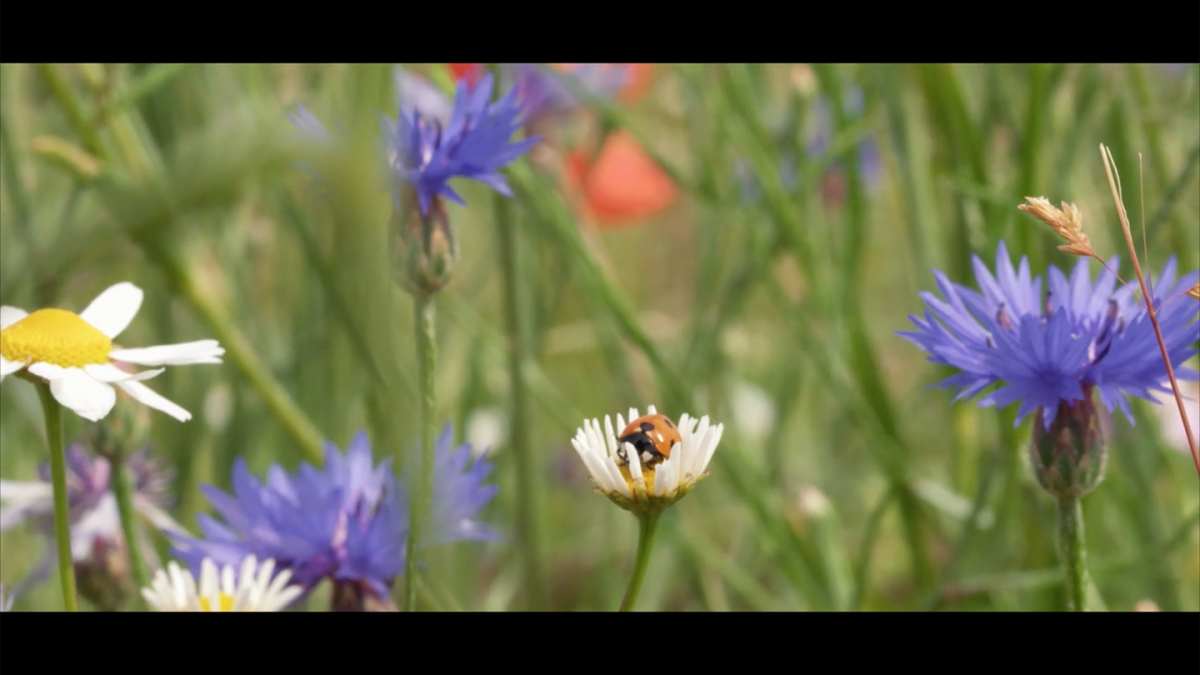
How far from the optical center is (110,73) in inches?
23.7

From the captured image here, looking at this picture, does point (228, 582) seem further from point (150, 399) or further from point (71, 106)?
point (71, 106)

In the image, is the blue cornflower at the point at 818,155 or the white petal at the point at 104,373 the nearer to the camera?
the white petal at the point at 104,373

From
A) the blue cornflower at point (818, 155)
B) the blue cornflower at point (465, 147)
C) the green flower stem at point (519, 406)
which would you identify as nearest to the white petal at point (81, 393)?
the blue cornflower at point (465, 147)

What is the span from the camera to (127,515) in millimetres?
454

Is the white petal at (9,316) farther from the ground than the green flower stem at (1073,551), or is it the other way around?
the white petal at (9,316)

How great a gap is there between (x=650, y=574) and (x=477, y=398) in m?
0.19

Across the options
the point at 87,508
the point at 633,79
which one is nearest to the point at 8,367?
the point at 87,508

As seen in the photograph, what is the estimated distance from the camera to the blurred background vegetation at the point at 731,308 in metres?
0.62

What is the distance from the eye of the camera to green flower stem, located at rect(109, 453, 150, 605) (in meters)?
0.45

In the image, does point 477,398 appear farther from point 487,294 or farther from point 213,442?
point 487,294

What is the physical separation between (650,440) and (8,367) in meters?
0.17

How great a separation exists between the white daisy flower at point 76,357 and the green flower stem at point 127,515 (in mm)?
118

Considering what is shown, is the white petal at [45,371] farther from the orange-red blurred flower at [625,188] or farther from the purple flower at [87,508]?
the orange-red blurred flower at [625,188]
